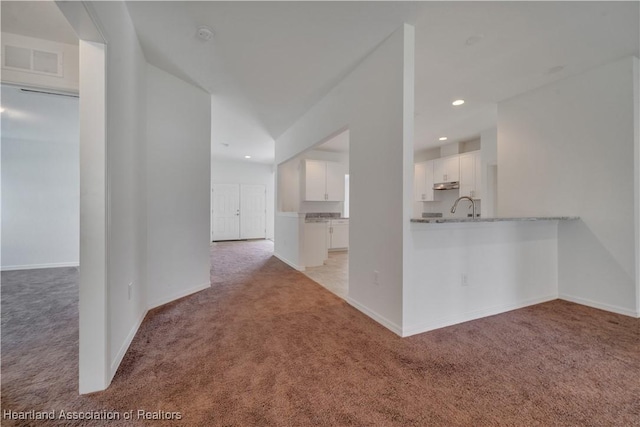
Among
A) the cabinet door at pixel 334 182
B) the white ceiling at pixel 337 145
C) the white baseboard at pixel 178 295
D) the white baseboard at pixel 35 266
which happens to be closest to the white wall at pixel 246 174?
the white ceiling at pixel 337 145

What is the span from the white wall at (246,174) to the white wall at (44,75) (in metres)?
6.43

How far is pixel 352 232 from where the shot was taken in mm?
2889

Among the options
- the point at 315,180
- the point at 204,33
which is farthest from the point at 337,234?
the point at 204,33

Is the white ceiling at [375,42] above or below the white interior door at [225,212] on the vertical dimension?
above

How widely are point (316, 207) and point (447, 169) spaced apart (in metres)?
3.31

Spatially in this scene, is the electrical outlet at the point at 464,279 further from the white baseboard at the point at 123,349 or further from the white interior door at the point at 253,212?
the white interior door at the point at 253,212

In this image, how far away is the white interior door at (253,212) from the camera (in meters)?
9.09

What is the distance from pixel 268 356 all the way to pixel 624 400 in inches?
84.3

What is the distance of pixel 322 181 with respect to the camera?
639 cm

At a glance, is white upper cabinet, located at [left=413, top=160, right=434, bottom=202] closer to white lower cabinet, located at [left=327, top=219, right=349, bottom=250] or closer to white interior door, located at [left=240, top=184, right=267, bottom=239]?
white lower cabinet, located at [left=327, top=219, right=349, bottom=250]

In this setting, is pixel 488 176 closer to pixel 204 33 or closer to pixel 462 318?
pixel 462 318

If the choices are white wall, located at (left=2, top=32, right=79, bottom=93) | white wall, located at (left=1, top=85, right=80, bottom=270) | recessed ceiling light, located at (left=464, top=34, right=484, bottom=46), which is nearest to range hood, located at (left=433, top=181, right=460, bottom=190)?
recessed ceiling light, located at (left=464, top=34, right=484, bottom=46)

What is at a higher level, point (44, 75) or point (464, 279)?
point (44, 75)

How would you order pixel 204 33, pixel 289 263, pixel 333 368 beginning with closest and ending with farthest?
1. pixel 333 368
2. pixel 204 33
3. pixel 289 263
